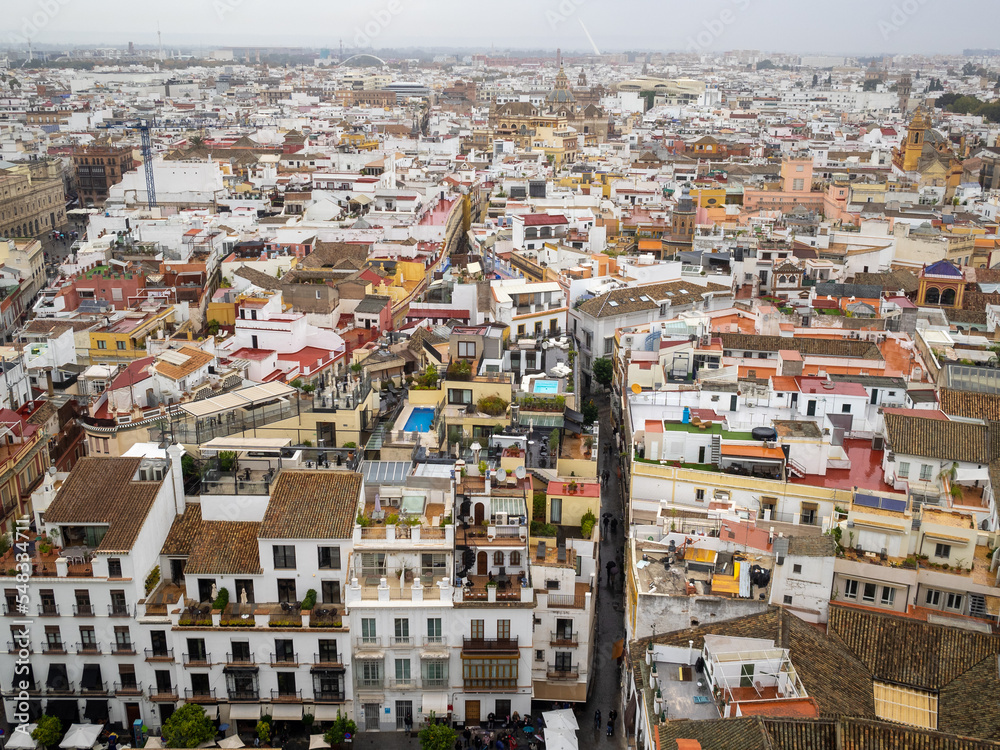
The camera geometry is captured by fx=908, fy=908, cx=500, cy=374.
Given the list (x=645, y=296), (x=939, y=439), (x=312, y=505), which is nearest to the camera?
(x=312, y=505)

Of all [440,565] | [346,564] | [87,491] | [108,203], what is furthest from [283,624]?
[108,203]

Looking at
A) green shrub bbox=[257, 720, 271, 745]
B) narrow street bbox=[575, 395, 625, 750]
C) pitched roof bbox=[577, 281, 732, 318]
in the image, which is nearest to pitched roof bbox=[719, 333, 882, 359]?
narrow street bbox=[575, 395, 625, 750]

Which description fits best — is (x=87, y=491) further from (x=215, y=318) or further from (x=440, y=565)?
(x=215, y=318)

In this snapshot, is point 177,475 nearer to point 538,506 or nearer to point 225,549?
point 225,549

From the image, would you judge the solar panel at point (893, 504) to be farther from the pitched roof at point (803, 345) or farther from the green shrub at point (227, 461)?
the green shrub at point (227, 461)

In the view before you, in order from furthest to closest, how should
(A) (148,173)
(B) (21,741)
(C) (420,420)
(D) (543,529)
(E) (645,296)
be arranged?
(A) (148,173), (E) (645,296), (C) (420,420), (D) (543,529), (B) (21,741)

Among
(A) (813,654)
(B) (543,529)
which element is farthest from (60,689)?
(A) (813,654)

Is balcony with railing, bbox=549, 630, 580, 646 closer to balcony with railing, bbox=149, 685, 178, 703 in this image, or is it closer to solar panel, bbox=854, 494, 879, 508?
solar panel, bbox=854, 494, 879, 508
